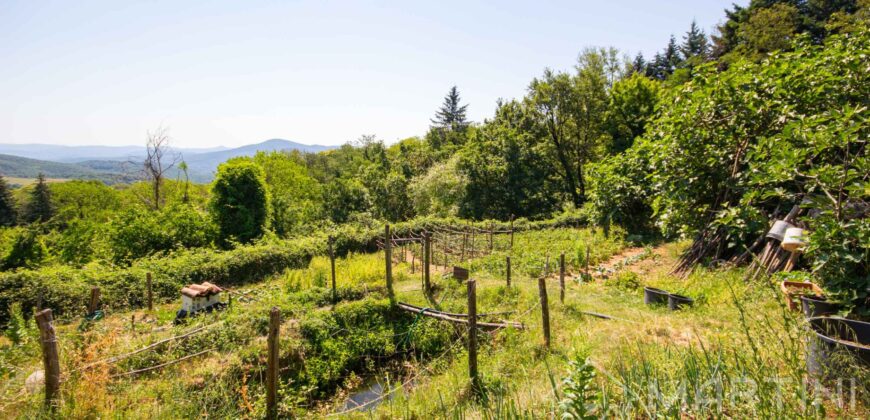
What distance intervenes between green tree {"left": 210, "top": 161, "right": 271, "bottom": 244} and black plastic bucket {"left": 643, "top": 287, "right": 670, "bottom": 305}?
18280 millimetres

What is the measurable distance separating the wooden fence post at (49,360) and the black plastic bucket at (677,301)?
33.8ft

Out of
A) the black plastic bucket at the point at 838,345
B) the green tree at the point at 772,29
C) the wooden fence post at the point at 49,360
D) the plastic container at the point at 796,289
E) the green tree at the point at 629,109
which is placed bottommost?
the wooden fence post at the point at 49,360

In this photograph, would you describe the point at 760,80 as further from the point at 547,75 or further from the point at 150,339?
the point at 547,75

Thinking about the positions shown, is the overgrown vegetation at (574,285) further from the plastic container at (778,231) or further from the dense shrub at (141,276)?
the plastic container at (778,231)

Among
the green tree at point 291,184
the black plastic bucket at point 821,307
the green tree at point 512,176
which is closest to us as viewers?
the black plastic bucket at point 821,307

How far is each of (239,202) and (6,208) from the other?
107 feet

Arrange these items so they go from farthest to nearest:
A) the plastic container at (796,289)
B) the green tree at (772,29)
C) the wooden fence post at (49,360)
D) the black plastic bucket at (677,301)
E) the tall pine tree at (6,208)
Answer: the tall pine tree at (6,208) → the green tree at (772,29) → the black plastic bucket at (677,301) → the plastic container at (796,289) → the wooden fence post at (49,360)

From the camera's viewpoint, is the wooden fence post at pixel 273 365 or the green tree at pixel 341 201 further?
the green tree at pixel 341 201

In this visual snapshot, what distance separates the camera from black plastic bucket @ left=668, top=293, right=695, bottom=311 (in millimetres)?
7768

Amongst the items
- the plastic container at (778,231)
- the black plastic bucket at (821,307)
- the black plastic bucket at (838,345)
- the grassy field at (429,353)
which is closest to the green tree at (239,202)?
the grassy field at (429,353)

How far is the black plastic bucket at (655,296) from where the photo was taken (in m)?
8.38

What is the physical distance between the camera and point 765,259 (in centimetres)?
841

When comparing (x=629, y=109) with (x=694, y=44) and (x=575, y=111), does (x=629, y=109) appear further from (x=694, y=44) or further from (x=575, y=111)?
(x=694, y=44)

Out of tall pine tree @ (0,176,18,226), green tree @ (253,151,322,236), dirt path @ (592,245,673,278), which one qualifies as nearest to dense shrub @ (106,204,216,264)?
green tree @ (253,151,322,236)
